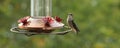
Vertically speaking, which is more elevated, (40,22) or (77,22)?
(40,22)

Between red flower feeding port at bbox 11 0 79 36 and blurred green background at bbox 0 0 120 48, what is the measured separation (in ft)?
12.0

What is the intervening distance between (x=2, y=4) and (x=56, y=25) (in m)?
4.27

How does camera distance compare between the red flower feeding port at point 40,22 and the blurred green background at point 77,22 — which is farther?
the blurred green background at point 77,22

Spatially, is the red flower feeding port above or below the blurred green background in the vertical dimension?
above

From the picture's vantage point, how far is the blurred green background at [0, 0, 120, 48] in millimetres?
7836

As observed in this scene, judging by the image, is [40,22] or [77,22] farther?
[77,22]

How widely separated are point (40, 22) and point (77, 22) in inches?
159

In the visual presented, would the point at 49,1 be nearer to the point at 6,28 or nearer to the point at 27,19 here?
the point at 27,19

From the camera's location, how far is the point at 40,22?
3.80 meters

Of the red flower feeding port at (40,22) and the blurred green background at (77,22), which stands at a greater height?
the red flower feeding port at (40,22)

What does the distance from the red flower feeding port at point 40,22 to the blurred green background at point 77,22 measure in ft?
12.0

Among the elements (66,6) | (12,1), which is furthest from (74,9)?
(12,1)

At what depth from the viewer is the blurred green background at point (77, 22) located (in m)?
7.84

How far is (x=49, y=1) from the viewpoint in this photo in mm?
4105
